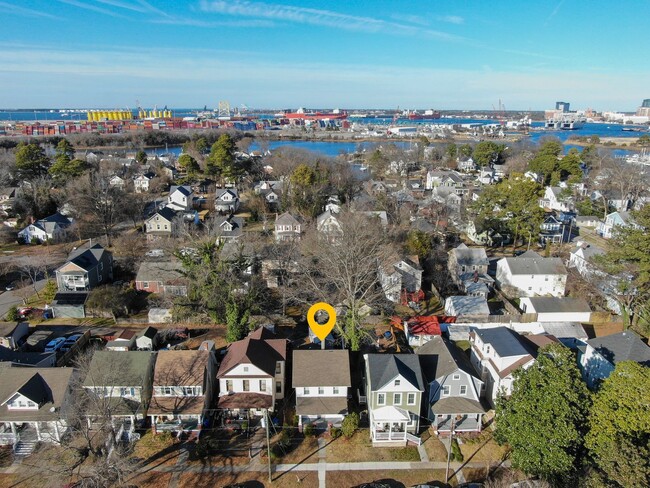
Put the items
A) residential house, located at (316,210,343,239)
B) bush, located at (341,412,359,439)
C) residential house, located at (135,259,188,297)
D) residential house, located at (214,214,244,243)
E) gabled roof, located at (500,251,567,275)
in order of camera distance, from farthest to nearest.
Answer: residential house, located at (214,214,244,243), residential house, located at (316,210,343,239), gabled roof, located at (500,251,567,275), residential house, located at (135,259,188,297), bush, located at (341,412,359,439)

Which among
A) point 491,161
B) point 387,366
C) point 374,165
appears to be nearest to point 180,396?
point 387,366

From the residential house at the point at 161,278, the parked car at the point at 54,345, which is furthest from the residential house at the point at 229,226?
the parked car at the point at 54,345

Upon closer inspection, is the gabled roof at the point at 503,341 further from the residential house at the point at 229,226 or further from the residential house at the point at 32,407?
the residential house at the point at 229,226

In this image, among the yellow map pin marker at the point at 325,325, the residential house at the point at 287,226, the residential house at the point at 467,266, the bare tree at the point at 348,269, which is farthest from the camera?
the residential house at the point at 287,226

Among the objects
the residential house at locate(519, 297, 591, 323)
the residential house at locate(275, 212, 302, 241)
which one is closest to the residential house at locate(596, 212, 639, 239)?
the residential house at locate(519, 297, 591, 323)

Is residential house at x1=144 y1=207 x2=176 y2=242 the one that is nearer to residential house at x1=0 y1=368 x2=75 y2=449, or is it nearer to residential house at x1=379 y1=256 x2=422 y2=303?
residential house at x1=379 y1=256 x2=422 y2=303

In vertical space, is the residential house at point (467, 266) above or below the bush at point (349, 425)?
above

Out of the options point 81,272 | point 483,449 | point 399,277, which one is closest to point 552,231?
point 399,277

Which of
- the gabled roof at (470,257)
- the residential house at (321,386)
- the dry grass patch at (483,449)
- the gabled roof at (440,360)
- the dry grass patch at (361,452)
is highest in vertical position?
the gabled roof at (470,257)
